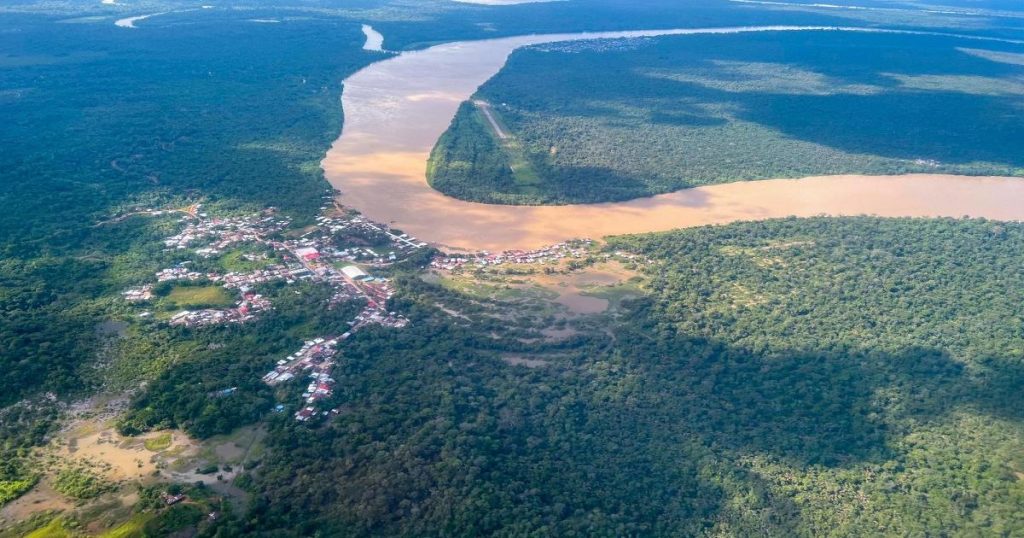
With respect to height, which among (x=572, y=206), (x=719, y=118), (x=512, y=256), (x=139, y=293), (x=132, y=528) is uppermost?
(x=719, y=118)

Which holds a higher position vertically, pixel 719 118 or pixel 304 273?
pixel 719 118

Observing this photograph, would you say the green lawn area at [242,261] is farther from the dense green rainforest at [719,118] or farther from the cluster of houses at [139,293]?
the dense green rainforest at [719,118]

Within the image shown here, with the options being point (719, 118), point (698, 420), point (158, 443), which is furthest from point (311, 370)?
point (719, 118)

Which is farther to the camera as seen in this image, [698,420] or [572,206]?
[572,206]

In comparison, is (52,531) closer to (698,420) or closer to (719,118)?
(698,420)

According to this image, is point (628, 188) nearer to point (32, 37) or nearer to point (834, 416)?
point (834, 416)

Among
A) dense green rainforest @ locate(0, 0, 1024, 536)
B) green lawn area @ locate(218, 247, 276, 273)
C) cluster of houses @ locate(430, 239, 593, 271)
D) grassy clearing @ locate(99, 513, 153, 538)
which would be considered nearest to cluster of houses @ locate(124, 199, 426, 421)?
green lawn area @ locate(218, 247, 276, 273)
